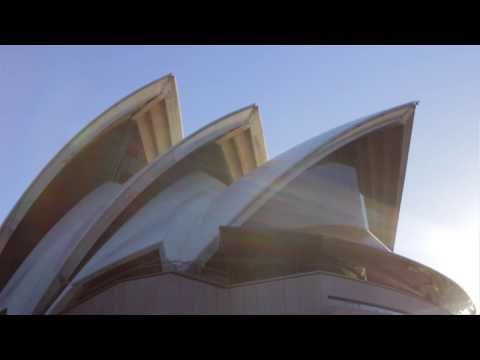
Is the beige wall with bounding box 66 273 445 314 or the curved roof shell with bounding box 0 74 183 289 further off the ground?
the curved roof shell with bounding box 0 74 183 289

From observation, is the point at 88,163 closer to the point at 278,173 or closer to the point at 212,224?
the point at 212,224

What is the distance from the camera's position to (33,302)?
12477mm

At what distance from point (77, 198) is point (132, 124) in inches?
101

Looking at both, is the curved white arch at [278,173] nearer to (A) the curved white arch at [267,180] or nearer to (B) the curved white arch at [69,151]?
(A) the curved white arch at [267,180]

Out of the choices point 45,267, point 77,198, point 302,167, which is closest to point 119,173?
point 77,198

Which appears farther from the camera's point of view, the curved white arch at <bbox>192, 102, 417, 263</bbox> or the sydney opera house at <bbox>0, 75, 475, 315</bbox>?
the curved white arch at <bbox>192, 102, 417, 263</bbox>

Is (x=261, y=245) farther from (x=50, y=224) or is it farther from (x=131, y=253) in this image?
(x=50, y=224)

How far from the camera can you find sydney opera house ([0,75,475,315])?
29.4 feet

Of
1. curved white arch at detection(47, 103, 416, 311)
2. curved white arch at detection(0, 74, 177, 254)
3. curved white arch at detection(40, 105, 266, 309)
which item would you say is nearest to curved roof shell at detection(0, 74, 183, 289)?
curved white arch at detection(0, 74, 177, 254)

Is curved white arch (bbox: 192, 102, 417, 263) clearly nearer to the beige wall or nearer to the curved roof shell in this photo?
the beige wall

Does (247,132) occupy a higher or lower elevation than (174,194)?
higher

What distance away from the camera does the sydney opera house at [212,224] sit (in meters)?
8.96

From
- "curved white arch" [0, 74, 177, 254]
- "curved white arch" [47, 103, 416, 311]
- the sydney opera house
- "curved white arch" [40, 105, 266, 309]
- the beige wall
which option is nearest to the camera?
the beige wall
